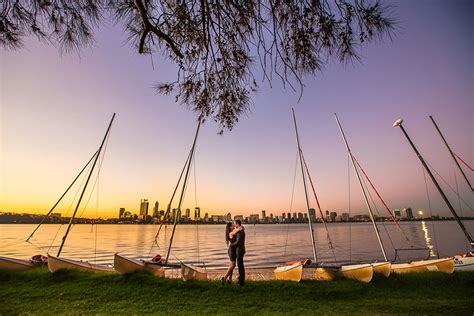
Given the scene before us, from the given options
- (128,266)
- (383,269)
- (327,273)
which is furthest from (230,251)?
(383,269)

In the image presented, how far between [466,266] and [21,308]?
53.0 ft

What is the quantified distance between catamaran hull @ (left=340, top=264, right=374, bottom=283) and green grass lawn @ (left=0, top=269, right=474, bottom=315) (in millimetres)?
238

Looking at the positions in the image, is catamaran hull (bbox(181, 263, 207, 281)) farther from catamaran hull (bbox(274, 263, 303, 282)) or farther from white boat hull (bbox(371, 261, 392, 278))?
white boat hull (bbox(371, 261, 392, 278))

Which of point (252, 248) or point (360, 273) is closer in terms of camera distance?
point (360, 273)

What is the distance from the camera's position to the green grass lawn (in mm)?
5602

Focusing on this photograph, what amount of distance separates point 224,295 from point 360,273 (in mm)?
5091

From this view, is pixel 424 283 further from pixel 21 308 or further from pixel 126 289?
pixel 21 308

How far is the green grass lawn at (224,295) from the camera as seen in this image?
560 centimetres

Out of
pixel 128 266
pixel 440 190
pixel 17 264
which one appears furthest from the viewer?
pixel 440 190

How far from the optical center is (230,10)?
346 centimetres

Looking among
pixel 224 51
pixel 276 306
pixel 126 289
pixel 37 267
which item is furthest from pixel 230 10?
pixel 37 267

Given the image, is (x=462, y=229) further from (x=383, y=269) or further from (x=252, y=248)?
(x=252, y=248)

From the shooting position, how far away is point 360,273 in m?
8.56

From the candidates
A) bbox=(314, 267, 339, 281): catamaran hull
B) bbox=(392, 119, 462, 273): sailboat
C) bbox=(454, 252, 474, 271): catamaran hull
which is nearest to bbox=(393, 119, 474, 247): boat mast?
bbox=(392, 119, 462, 273): sailboat
